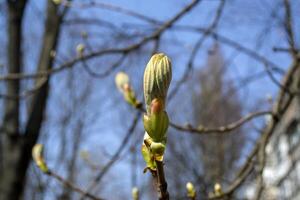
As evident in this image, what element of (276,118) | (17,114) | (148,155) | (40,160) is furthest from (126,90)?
(17,114)

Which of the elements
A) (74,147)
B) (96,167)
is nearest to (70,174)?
(74,147)

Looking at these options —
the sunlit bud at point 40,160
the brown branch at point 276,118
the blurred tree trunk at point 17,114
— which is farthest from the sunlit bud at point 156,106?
the blurred tree trunk at point 17,114

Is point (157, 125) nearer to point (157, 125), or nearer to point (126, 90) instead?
point (157, 125)

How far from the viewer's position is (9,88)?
3094 mm

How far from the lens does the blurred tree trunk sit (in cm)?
280

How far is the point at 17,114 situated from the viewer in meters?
3.04

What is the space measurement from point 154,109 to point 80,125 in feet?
27.6

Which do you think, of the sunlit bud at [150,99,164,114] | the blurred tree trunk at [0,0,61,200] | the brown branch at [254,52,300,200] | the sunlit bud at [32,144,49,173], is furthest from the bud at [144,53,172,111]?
A: the blurred tree trunk at [0,0,61,200]

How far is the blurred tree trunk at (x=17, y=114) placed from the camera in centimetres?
280

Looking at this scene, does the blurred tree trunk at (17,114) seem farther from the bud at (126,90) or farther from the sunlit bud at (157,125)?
the sunlit bud at (157,125)

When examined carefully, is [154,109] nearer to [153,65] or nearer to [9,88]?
[153,65]

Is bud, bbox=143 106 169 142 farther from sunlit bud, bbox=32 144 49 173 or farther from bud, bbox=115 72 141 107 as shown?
sunlit bud, bbox=32 144 49 173

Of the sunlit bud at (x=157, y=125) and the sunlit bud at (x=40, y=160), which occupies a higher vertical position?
the sunlit bud at (x=40, y=160)

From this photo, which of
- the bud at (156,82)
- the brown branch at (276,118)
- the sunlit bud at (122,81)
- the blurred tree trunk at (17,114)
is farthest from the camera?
the blurred tree trunk at (17,114)
